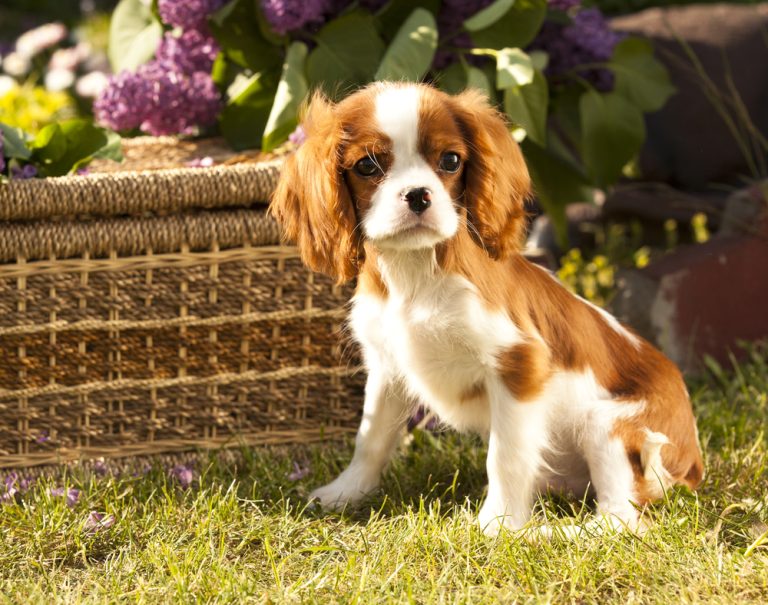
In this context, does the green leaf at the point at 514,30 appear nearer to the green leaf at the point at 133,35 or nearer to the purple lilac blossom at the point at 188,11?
the purple lilac blossom at the point at 188,11

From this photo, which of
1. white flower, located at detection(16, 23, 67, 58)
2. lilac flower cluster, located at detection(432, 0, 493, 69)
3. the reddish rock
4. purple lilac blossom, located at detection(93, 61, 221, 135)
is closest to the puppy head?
lilac flower cluster, located at detection(432, 0, 493, 69)

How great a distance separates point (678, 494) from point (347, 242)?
1018mm

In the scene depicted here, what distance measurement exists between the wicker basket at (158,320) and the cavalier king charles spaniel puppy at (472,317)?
380mm

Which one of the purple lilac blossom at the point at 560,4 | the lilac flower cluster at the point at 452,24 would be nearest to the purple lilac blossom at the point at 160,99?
the lilac flower cluster at the point at 452,24

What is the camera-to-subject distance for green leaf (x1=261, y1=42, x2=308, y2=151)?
10.6 feet

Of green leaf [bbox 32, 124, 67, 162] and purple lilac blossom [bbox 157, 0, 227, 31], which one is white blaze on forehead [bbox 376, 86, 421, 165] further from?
purple lilac blossom [bbox 157, 0, 227, 31]

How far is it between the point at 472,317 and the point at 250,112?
143 cm

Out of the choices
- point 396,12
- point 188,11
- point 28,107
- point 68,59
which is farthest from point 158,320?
point 68,59

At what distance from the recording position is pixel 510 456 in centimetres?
259

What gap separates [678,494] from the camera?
8.73 feet

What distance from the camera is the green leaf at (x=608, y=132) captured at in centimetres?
367

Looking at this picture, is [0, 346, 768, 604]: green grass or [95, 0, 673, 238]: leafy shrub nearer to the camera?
[0, 346, 768, 604]: green grass

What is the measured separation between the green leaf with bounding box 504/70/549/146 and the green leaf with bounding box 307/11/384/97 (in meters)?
0.43

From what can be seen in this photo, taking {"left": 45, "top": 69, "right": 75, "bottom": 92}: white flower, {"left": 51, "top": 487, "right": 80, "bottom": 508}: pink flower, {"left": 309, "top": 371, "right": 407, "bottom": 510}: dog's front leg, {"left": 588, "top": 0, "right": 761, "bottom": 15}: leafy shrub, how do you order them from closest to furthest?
1. {"left": 51, "top": 487, "right": 80, "bottom": 508}: pink flower
2. {"left": 309, "top": 371, "right": 407, "bottom": 510}: dog's front leg
3. {"left": 45, "top": 69, "right": 75, "bottom": 92}: white flower
4. {"left": 588, "top": 0, "right": 761, "bottom": 15}: leafy shrub
